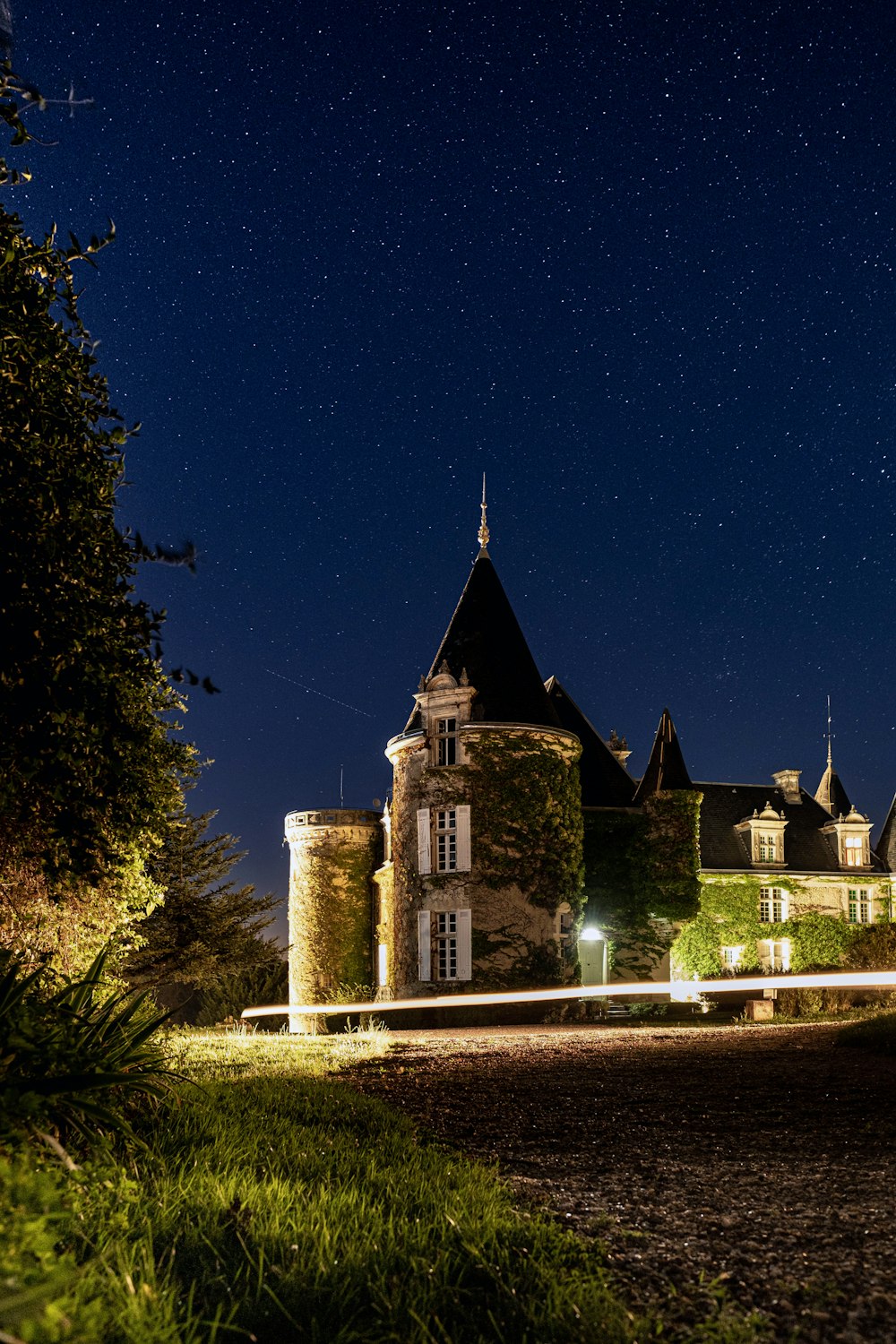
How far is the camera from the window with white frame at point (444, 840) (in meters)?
28.7

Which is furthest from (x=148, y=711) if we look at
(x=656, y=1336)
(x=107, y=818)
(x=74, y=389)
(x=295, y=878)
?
(x=295, y=878)

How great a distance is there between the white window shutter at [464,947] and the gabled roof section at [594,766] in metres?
7.36

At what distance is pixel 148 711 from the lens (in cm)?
979

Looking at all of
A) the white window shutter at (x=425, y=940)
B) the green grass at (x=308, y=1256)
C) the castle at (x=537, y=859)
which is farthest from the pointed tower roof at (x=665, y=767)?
the green grass at (x=308, y=1256)

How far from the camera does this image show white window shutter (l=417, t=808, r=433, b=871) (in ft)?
95.8

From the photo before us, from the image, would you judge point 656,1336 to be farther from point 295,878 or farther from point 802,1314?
point 295,878

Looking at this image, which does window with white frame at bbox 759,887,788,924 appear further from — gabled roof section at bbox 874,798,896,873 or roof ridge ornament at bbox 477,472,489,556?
roof ridge ornament at bbox 477,472,489,556

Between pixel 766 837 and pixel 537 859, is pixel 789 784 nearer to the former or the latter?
pixel 766 837

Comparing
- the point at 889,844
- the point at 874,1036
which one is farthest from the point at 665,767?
the point at 874,1036

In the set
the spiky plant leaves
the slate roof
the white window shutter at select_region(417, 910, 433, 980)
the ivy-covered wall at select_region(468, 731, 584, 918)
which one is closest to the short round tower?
the white window shutter at select_region(417, 910, 433, 980)

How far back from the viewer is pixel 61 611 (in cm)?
789

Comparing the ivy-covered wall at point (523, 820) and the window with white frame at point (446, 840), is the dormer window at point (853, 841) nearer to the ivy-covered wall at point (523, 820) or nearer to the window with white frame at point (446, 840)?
the ivy-covered wall at point (523, 820)

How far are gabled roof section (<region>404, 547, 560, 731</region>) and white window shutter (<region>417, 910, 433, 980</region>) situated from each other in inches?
205

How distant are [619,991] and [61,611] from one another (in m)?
25.1
